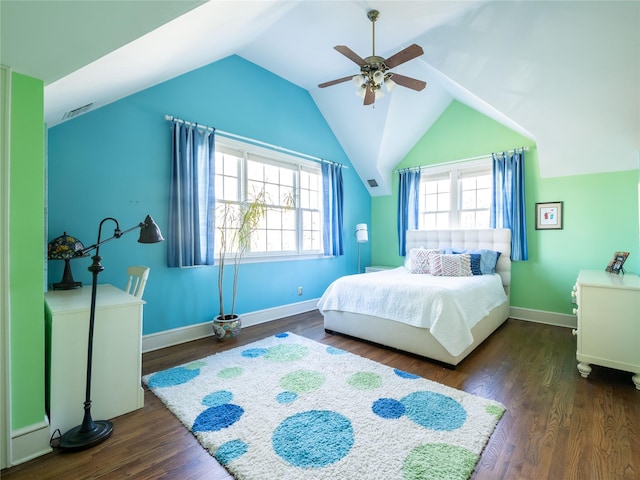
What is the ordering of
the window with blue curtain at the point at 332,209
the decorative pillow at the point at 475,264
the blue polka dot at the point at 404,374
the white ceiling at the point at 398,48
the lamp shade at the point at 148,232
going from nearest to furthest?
the white ceiling at the point at 398,48
the lamp shade at the point at 148,232
the blue polka dot at the point at 404,374
the decorative pillow at the point at 475,264
the window with blue curtain at the point at 332,209

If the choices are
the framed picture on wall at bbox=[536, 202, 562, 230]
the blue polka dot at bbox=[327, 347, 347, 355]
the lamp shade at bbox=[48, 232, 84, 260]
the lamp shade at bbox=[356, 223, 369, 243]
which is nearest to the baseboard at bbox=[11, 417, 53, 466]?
the lamp shade at bbox=[48, 232, 84, 260]

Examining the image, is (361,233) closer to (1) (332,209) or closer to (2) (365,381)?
(1) (332,209)

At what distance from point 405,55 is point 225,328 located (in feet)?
10.1

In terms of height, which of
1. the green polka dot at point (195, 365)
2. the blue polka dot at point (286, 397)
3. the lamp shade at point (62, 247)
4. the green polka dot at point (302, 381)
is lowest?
the blue polka dot at point (286, 397)

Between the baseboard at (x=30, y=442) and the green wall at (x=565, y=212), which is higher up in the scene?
the green wall at (x=565, y=212)

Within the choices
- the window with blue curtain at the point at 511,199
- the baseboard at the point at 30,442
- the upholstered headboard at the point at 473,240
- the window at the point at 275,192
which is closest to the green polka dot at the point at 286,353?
the window at the point at 275,192

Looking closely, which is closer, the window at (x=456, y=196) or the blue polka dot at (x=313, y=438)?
the blue polka dot at (x=313, y=438)

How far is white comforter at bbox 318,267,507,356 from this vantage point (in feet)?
8.17

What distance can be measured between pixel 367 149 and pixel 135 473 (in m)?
4.64

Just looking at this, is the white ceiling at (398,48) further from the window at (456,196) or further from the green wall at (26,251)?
the window at (456,196)

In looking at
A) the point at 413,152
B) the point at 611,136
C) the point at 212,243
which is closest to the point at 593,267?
the point at 611,136

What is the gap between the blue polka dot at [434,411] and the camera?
68.3 inches

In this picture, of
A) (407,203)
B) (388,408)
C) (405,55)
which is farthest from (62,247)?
(407,203)

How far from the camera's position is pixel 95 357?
1.76 meters
